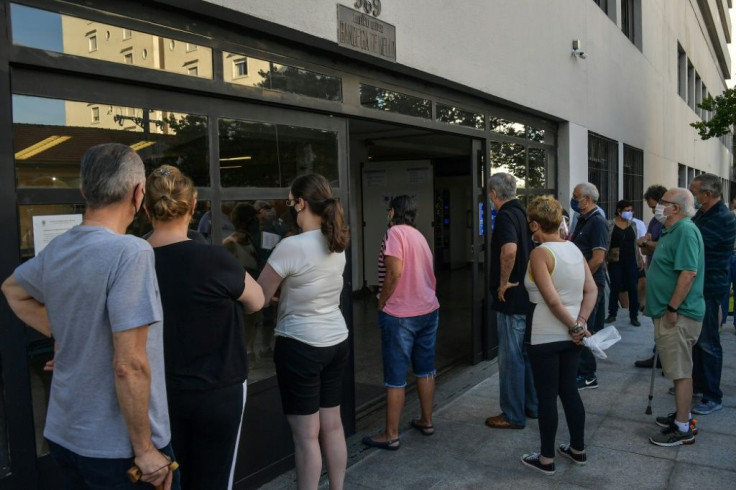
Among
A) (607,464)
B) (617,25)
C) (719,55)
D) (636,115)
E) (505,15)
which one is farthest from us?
(719,55)

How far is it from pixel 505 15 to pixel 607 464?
4716 millimetres

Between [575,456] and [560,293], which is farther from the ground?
[560,293]

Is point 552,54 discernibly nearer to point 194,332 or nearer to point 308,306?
point 308,306

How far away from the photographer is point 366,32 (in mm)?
4371

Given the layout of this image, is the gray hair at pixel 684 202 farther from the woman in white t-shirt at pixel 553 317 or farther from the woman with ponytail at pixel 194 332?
the woman with ponytail at pixel 194 332

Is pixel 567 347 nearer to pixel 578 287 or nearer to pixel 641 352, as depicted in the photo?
→ pixel 578 287

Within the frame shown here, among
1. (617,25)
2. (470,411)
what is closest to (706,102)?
Result: (617,25)

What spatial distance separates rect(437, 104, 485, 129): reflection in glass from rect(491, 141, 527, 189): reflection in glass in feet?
1.28

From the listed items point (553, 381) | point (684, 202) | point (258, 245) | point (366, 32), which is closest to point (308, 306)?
point (258, 245)

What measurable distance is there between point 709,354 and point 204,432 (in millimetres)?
4253

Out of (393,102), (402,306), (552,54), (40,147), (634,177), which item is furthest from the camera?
(634,177)

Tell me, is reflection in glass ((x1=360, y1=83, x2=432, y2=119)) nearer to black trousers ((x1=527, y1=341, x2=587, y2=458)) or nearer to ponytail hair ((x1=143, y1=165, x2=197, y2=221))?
black trousers ((x1=527, y1=341, x2=587, y2=458))

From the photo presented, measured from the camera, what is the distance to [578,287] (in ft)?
12.5

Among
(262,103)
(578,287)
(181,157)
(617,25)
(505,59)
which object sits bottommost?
(578,287)
